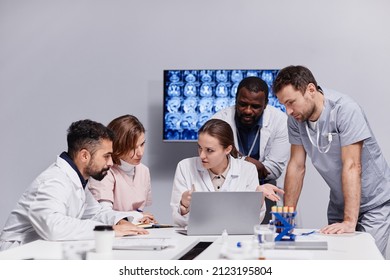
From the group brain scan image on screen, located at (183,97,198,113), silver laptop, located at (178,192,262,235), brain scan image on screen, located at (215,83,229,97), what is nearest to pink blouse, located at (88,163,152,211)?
silver laptop, located at (178,192,262,235)

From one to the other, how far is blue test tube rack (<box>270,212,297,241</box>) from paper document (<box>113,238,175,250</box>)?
0.42 meters

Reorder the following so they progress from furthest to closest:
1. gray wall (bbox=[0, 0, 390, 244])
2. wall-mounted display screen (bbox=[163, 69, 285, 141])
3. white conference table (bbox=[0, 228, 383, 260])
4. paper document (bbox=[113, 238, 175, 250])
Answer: gray wall (bbox=[0, 0, 390, 244]) → wall-mounted display screen (bbox=[163, 69, 285, 141]) → paper document (bbox=[113, 238, 175, 250]) → white conference table (bbox=[0, 228, 383, 260])

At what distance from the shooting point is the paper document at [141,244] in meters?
2.11

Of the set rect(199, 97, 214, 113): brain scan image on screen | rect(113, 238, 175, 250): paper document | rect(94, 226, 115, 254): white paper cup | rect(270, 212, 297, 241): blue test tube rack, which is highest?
rect(199, 97, 214, 113): brain scan image on screen

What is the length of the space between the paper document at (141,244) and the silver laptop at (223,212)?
0.21m

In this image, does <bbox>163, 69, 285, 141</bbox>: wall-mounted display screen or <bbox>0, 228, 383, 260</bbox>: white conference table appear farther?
<bbox>163, 69, 285, 141</bbox>: wall-mounted display screen

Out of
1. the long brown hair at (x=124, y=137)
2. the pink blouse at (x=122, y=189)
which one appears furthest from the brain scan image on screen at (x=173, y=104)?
the long brown hair at (x=124, y=137)

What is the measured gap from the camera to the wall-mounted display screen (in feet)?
14.0

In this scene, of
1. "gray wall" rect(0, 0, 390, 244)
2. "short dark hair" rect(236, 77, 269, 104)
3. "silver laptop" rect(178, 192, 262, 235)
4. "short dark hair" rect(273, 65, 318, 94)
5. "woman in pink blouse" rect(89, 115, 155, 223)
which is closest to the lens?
"silver laptop" rect(178, 192, 262, 235)

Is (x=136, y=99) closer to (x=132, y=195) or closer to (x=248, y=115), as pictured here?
(x=248, y=115)

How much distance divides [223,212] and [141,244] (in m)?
0.47

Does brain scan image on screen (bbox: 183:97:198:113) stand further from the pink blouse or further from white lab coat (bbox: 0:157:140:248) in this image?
white lab coat (bbox: 0:157:140:248)
